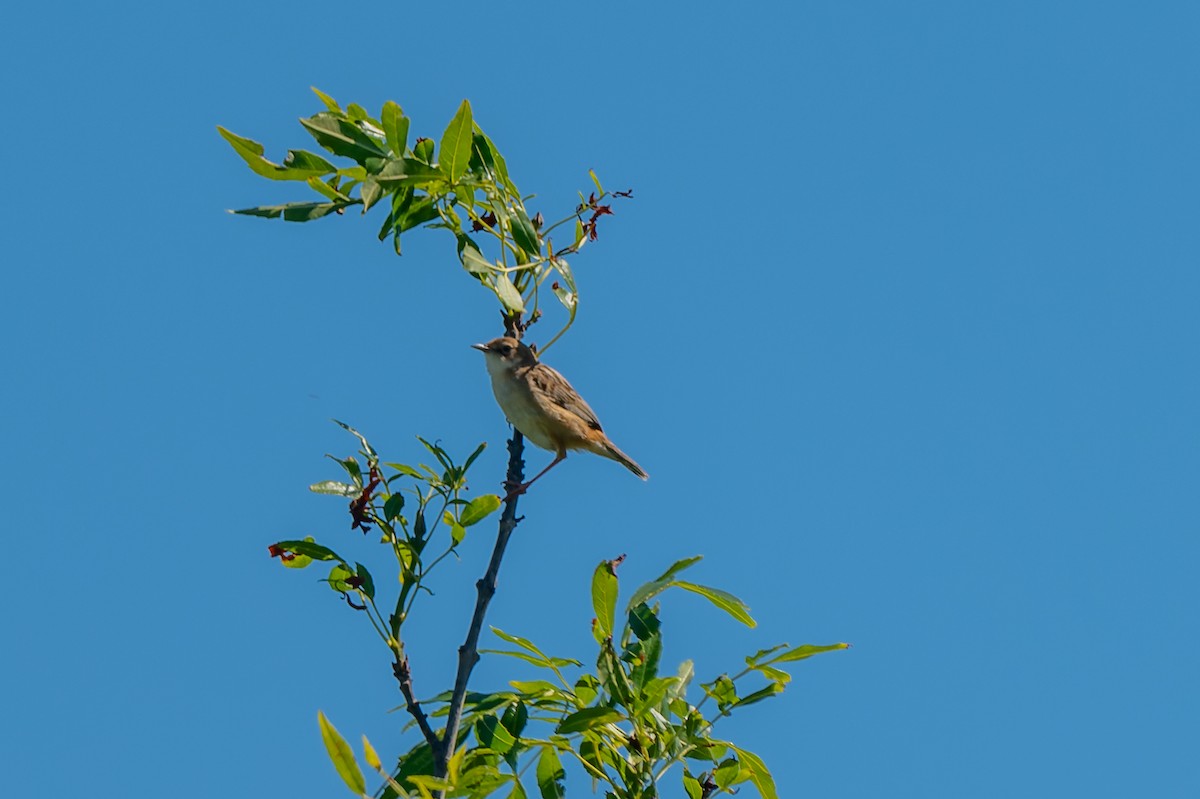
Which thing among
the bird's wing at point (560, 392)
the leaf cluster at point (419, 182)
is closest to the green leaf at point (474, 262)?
the leaf cluster at point (419, 182)

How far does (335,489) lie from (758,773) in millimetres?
1378

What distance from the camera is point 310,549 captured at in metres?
3.74

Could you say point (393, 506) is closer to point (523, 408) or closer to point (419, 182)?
point (419, 182)

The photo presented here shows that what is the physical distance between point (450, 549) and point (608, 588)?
0.44 meters

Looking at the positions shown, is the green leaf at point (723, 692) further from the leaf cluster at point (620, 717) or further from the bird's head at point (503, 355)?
the bird's head at point (503, 355)

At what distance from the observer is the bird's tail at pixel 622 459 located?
8.41 meters

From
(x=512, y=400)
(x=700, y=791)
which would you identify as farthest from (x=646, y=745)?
(x=512, y=400)

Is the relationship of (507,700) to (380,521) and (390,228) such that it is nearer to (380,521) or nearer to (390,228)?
(380,521)

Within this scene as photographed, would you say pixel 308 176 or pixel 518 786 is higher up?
pixel 308 176

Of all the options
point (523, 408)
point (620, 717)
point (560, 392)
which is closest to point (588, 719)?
point (620, 717)

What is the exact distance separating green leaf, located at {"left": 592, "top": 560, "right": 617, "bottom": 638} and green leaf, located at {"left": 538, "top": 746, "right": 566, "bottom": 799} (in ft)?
1.30

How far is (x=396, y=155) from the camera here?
146 inches

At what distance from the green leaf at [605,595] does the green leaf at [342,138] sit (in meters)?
1.25

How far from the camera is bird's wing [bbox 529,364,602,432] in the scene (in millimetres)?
7832
